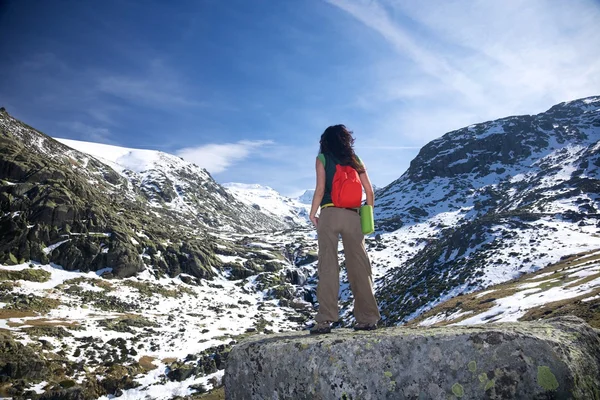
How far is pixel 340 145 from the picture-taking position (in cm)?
649

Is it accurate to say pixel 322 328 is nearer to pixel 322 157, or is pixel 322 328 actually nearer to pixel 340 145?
pixel 322 157

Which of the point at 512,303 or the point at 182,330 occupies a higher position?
the point at 512,303

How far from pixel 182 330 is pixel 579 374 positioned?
76.0m

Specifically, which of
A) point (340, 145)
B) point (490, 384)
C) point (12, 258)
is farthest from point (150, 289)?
point (490, 384)

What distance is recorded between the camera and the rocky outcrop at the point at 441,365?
383 cm

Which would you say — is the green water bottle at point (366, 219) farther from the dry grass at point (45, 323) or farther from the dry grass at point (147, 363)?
the dry grass at point (45, 323)

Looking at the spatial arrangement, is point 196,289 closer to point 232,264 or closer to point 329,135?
point 232,264

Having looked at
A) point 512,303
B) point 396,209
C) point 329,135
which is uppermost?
point 396,209

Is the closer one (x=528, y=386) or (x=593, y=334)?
Answer: (x=528, y=386)

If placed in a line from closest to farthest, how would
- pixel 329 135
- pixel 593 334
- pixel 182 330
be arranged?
1. pixel 593 334
2. pixel 329 135
3. pixel 182 330

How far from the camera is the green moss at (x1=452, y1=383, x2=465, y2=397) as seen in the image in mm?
3928

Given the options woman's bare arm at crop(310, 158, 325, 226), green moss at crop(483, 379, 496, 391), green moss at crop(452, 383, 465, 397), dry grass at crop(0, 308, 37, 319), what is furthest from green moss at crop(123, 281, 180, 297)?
green moss at crop(483, 379, 496, 391)

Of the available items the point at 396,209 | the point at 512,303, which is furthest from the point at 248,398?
the point at 396,209

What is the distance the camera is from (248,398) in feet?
16.6
